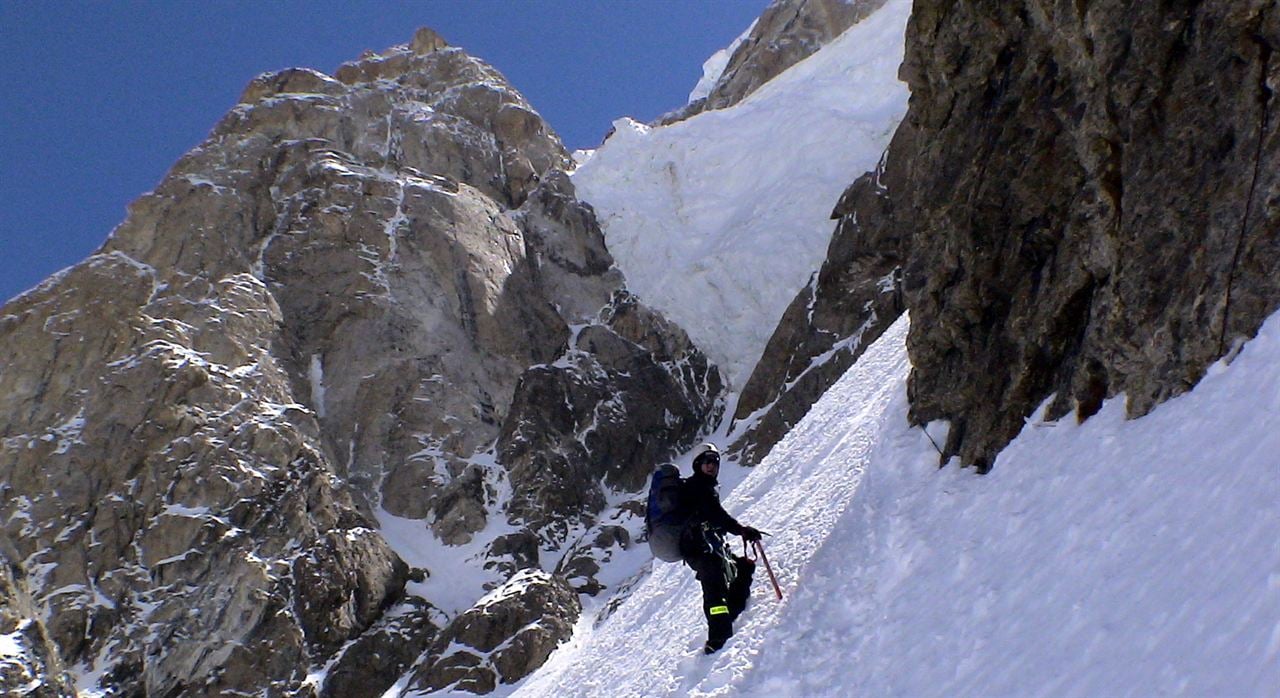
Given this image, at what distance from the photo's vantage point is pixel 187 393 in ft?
166

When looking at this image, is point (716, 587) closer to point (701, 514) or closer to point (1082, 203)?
point (701, 514)

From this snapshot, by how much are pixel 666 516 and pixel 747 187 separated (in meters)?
59.9

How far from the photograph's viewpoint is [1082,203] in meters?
11.9

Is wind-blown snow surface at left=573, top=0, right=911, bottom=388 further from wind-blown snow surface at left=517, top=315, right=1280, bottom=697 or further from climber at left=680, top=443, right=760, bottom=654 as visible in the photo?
climber at left=680, top=443, right=760, bottom=654

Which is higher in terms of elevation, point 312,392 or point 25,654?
point 312,392

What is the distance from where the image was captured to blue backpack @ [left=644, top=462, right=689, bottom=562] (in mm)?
10938

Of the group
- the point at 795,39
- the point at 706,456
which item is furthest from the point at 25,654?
the point at 795,39

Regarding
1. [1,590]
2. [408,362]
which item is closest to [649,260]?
[408,362]

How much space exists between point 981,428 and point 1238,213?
3.55 m

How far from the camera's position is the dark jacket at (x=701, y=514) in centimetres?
1083

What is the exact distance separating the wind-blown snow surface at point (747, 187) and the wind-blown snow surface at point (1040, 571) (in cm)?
4947

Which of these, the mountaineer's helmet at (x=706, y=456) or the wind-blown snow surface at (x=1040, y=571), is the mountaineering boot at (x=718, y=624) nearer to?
the wind-blown snow surface at (x=1040, y=571)

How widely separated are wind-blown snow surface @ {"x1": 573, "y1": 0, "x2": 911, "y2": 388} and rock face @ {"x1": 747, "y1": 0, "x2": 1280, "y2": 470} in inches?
1844

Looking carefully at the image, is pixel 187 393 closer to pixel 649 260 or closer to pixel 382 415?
pixel 382 415
